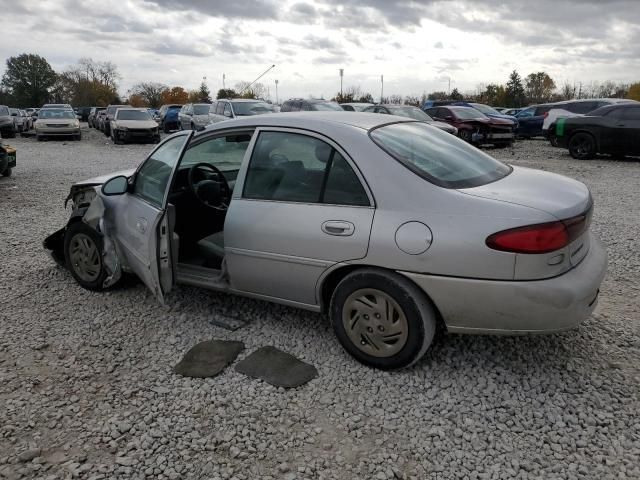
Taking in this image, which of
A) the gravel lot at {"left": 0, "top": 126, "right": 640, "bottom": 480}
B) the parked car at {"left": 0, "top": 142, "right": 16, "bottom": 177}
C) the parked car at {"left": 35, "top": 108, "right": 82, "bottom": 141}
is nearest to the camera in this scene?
the gravel lot at {"left": 0, "top": 126, "right": 640, "bottom": 480}

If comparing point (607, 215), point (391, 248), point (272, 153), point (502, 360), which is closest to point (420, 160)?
point (391, 248)

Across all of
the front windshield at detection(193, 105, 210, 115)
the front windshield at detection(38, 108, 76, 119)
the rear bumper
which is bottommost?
the rear bumper

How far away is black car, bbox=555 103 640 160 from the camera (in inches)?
505

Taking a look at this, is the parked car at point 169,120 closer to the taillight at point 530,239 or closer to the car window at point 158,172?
the car window at point 158,172

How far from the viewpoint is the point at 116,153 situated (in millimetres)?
18156

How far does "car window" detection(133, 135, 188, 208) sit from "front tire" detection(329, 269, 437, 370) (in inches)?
61.4

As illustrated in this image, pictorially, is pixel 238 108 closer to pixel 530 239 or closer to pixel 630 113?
pixel 630 113

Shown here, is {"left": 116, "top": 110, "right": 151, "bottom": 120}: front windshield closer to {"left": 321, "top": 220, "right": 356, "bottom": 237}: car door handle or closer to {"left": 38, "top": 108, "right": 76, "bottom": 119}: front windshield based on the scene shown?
{"left": 38, "top": 108, "right": 76, "bottom": 119}: front windshield

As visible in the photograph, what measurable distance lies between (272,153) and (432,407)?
196 cm

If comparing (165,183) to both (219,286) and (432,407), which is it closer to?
(219,286)

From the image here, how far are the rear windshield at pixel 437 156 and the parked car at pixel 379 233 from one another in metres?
0.01

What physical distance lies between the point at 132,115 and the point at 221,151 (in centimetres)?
1919

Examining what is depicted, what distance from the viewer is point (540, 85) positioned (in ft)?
233

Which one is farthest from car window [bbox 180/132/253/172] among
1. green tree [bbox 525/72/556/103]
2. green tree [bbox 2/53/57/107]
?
green tree [bbox 2/53/57/107]
